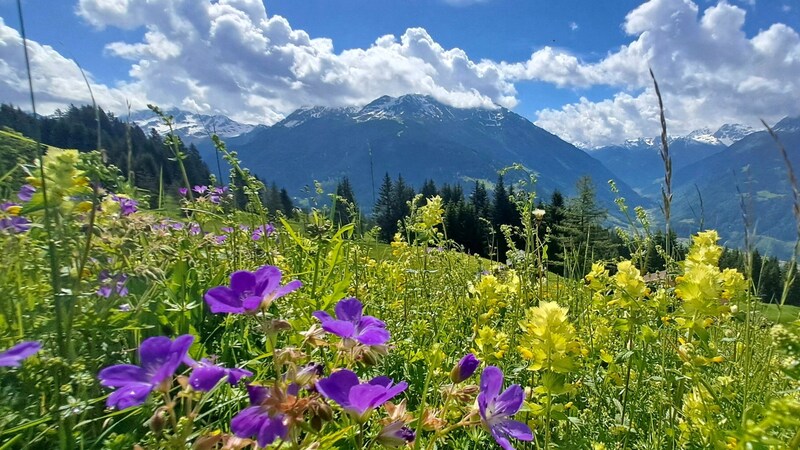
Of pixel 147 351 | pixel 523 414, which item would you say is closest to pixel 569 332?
pixel 523 414

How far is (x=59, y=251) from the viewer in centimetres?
157

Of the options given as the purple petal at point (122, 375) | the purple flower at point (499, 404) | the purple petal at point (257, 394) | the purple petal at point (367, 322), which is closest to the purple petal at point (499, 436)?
the purple flower at point (499, 404)

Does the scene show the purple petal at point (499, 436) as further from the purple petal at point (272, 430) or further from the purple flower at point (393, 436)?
the purple petal at point (272, 430)

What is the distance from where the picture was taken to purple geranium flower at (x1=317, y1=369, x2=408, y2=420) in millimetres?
873

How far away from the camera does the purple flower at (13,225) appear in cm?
173

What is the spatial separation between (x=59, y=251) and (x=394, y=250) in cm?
391

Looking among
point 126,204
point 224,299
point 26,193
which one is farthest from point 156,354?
point 126,204

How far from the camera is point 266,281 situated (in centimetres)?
100

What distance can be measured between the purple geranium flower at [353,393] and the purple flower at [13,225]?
1.44 metres

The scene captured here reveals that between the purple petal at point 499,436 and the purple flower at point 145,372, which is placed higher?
the purple flower at point 145,372

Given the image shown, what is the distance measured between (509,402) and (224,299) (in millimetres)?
657

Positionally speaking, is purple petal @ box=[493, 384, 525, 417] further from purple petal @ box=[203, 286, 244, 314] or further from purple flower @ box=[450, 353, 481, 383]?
purple petal @ box=[203, 286, 244, 314]

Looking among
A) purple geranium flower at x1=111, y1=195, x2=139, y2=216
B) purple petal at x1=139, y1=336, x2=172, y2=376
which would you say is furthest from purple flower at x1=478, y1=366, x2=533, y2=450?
purple geranium flower at x1=111, y1=195, x2=139, y2=216

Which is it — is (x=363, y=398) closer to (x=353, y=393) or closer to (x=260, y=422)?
(x=353, y=393)
